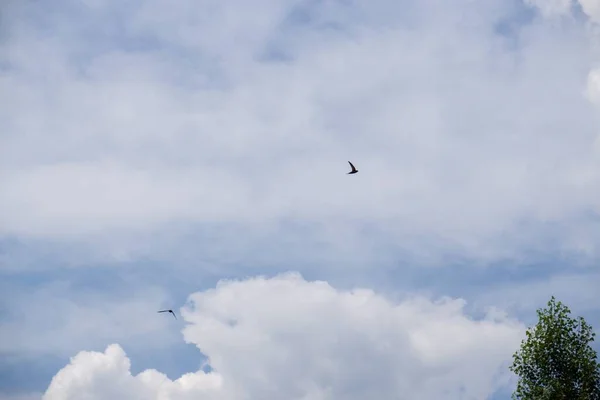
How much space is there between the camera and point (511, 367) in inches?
3004

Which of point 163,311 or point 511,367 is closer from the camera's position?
point 511,367

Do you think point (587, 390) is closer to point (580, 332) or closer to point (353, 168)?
point (580, 332)

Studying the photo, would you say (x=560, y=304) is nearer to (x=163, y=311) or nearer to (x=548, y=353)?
(x=548, y=353)

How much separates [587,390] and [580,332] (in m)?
5.90

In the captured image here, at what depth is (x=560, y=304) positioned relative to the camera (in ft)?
253

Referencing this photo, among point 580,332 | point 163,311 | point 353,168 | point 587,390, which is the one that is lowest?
point 587,390

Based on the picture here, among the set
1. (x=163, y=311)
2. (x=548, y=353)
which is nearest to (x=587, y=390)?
(x=548, y=353)

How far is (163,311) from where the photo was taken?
86.3 metres

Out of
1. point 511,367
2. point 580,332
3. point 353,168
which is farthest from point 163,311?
point 580,332

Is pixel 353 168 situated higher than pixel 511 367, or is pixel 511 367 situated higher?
pixel 353 168

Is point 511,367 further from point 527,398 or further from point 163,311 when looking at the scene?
point 163,311

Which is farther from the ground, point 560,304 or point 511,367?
point 560,304

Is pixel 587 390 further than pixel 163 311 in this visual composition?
No

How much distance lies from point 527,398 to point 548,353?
5.15 metres
